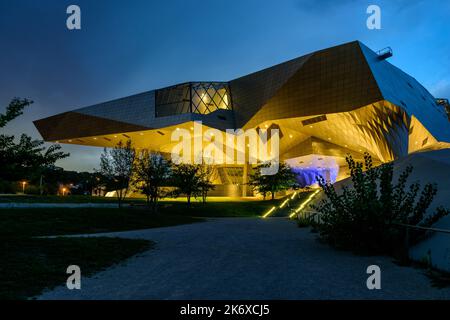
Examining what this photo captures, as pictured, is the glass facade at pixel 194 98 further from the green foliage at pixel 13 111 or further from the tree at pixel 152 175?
the green foliage at pixel 13 111

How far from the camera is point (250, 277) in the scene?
627 centimetres

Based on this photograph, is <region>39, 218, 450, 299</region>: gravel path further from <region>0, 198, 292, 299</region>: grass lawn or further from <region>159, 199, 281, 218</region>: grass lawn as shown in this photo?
<region>159, 199, 281, 218</region>: grass lawn

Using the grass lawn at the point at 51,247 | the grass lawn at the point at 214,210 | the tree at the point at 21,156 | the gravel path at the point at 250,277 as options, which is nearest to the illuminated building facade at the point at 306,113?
the grass lawn at the point at 214,210

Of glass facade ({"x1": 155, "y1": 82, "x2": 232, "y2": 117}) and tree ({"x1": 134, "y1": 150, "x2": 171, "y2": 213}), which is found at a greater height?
glass facade ({"x1": 155, "y1": 82, "x2": 232, "y2": 117})

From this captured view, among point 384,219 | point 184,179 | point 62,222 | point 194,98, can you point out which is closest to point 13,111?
point 384,219

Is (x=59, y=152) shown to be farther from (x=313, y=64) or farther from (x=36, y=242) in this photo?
(x=313, y=64)

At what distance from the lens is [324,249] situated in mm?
9727

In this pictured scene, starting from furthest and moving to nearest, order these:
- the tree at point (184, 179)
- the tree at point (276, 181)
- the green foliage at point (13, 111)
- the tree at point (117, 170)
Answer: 1. the tree at point (276, 181)
2. the tree at point (184, 179)
3. the tree at point (117, 170)
4. the green foliage at point (13, 111)

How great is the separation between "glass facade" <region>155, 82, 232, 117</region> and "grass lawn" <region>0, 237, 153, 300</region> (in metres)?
44.8

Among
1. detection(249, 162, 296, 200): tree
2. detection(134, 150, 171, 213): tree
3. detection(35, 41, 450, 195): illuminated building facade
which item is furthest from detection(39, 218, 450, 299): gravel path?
detection(249, 162, 296, 200): tree

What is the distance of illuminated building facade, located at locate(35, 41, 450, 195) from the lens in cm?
3600

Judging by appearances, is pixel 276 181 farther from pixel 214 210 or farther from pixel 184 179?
pixel 184 179

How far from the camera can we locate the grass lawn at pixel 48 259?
5.43 meters

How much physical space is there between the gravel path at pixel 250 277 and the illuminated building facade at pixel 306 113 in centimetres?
2070
